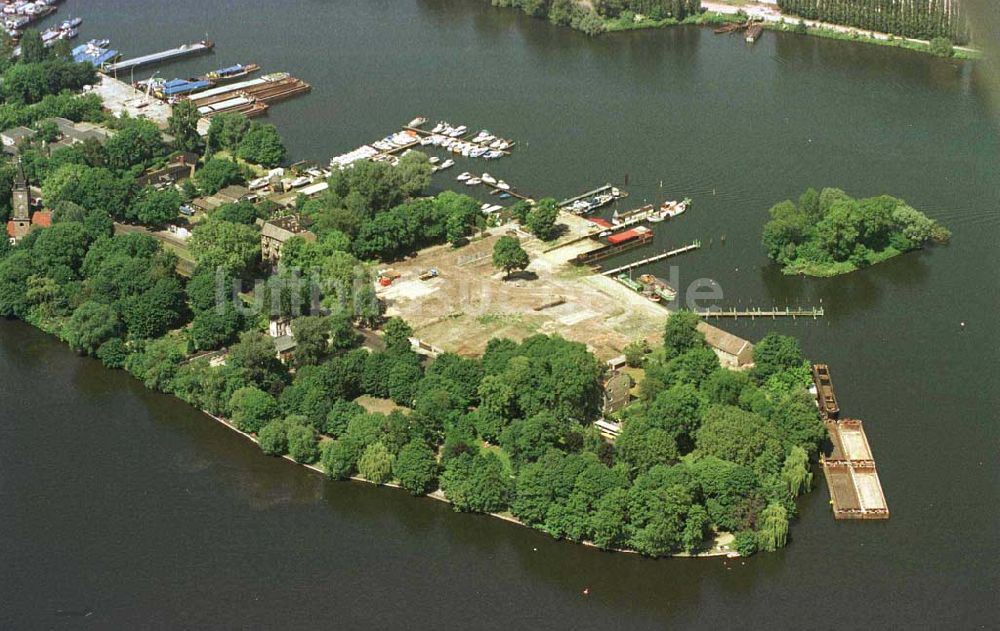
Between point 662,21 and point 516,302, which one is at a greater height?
point 662,21

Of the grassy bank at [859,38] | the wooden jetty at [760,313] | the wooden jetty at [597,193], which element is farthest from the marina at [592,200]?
the grassy bank at [859,38]

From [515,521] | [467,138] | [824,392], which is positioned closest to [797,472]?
[824,392]

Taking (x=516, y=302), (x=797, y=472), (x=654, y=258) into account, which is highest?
(x=654, y=258)

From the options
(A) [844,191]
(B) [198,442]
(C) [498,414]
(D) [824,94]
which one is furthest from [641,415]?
(D) [824,94]

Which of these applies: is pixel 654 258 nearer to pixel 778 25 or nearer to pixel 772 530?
pixel 772 530

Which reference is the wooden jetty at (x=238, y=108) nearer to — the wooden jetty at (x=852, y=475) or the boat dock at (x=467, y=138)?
the boat dock at (x=467, y=138)

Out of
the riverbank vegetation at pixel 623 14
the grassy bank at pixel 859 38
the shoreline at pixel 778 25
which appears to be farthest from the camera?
the riverbank vegetation at pixel 623 14

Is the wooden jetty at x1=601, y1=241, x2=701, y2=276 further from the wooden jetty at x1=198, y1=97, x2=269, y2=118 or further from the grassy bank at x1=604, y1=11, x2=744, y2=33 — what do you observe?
the grassy bank at x1=604, y1=11, x2=744, y2=33
